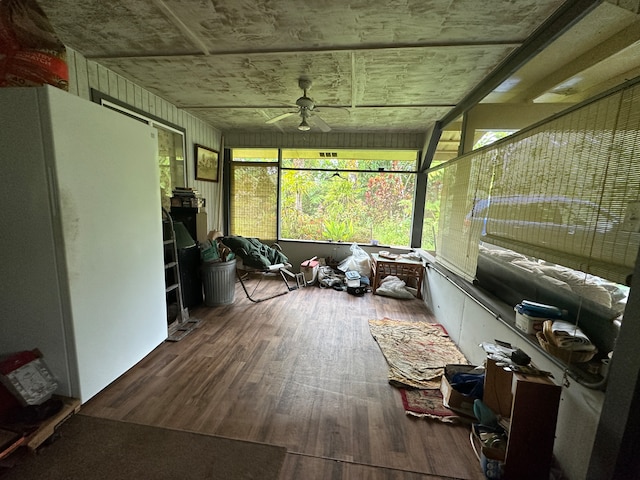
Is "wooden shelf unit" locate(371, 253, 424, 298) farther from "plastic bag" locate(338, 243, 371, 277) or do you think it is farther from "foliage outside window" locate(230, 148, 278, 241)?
"foliage outside window" locate(230, 148, 278, 241)

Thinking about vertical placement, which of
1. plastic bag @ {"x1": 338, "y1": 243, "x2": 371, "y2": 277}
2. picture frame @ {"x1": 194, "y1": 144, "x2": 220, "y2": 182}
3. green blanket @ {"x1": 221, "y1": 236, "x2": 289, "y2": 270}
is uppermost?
picture frame @ {"x1": 194, "y1": 144, "x2": 220, "y2": 182}

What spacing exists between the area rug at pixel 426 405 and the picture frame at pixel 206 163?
3.99 metres

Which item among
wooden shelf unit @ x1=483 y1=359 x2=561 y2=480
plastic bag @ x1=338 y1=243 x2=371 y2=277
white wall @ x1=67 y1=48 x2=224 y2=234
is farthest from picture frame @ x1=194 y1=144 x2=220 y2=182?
wooden shelf unit @ x1=483 y1=359 x2=561 y2=480

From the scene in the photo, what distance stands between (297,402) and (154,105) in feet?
11.8

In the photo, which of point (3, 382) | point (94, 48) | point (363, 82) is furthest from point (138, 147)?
point (363, 82)

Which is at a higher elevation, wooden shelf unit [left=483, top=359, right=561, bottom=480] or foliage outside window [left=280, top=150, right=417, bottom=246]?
foliage outside window [left=280, top=150, right=417, bottom=246]

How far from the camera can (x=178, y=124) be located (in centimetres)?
356

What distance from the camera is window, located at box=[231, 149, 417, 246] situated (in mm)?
4711

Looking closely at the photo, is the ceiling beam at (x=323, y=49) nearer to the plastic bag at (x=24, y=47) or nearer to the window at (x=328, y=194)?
the plastic bag at (x=24, y=47)

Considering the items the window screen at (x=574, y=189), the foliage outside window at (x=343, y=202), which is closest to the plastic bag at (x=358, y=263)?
the foliage outside window at (x=343, y=202)

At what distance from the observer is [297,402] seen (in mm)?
1791

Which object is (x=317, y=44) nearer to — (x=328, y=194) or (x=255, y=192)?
(x=255, y=192)

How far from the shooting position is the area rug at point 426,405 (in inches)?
67.6

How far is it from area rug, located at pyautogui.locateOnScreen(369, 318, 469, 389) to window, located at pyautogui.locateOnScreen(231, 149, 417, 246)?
7.45 feet
